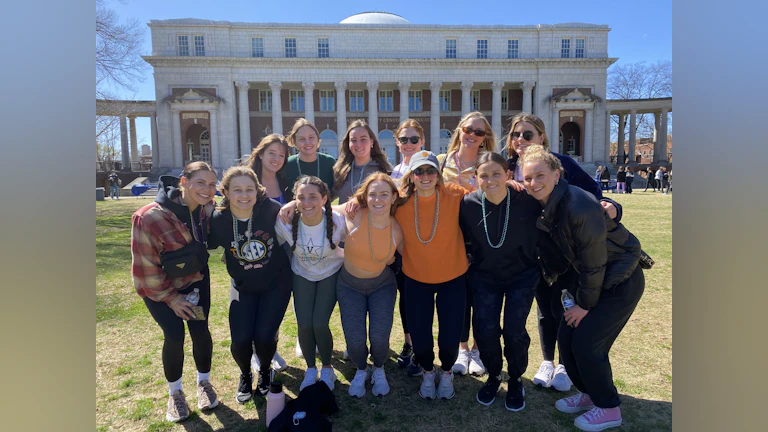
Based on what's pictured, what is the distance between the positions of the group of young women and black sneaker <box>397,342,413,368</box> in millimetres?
242

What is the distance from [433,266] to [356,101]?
46.2m

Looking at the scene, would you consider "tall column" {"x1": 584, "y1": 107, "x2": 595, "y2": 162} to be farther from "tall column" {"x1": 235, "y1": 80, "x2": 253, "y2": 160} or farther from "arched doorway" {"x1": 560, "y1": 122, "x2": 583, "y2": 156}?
"tall column" {"x1": 235, "y1": 80, "x2": 253, "y2": 160}

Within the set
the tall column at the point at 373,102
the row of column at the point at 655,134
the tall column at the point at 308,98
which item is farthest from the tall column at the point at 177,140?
the row of column at the point at 655,134

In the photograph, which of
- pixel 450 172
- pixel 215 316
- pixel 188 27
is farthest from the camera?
pixel 188 27

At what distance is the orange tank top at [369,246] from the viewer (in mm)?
4195

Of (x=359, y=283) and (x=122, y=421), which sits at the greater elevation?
(x=359, y=283)

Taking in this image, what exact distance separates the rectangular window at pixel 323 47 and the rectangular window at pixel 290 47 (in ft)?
8.45

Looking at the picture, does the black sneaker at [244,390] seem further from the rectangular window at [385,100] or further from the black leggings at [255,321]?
the rectangular window at [385,100]

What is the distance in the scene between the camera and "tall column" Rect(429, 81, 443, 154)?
45.9 meters

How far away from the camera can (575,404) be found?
152 inches

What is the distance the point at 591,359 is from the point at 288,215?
298cm

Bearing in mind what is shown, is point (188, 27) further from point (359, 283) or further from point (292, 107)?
point (359, 283)

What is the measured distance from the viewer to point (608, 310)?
135 inches
